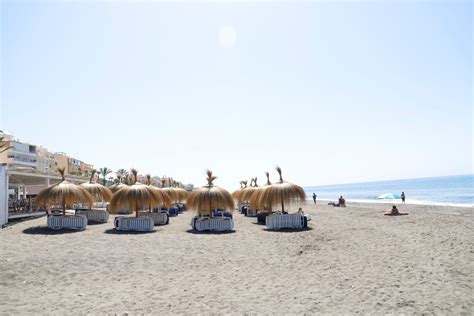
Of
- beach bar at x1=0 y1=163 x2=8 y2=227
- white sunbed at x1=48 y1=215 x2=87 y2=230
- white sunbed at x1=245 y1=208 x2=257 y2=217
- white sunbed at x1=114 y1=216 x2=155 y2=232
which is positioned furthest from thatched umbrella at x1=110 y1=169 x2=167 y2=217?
white sunbed at x1=245 y1=208 x2=257 y2=217

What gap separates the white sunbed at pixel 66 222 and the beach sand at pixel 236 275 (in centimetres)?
211

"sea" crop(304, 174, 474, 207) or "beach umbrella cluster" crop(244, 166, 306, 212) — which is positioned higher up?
"beach umbrella cluster" crop(244, 166, 306, 212)

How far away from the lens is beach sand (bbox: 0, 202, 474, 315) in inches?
232

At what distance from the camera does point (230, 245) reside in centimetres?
1188

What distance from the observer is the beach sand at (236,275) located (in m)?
5.90

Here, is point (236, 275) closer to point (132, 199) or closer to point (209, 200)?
point (209, 200)

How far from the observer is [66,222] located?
15.2 meters

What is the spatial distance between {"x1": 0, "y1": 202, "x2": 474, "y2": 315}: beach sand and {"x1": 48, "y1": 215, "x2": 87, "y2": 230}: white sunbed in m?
2.11

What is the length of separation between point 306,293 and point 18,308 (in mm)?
4875

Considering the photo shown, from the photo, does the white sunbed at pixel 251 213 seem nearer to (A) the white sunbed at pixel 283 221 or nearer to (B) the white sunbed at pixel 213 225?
(A) the white sunbed at pixel 283 221

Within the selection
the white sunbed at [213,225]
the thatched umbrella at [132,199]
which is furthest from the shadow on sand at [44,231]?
the white sunbed at [213,225]

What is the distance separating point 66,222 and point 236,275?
33.7ft

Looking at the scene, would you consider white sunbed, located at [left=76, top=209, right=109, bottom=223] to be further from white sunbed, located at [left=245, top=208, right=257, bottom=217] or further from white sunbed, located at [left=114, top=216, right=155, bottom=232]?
white sunbed, located at [left=245, top=208, right=257, bottom=217]

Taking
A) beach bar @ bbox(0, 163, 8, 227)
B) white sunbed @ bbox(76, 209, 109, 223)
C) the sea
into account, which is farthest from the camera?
the sea
